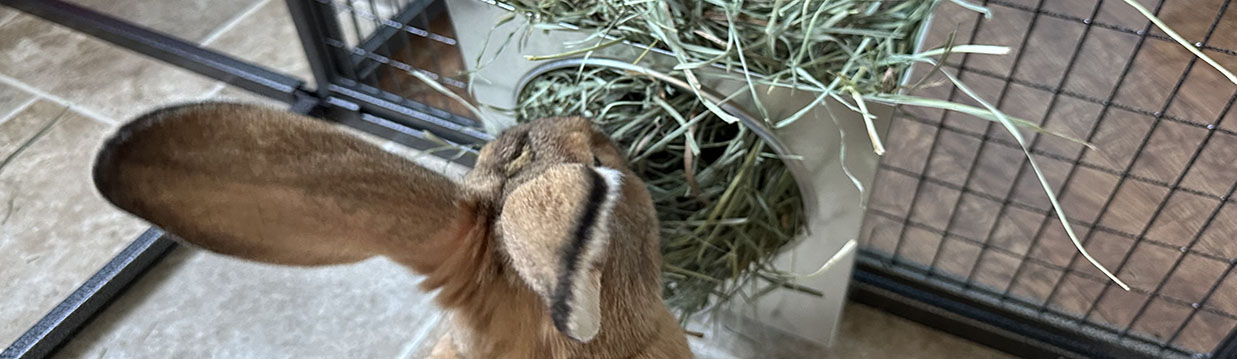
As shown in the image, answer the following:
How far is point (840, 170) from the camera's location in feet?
3.16

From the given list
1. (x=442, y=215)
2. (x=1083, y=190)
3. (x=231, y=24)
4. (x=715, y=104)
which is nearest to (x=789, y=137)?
(x=715, y=104)

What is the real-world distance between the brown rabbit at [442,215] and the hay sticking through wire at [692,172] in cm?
17

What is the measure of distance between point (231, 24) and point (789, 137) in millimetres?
1206

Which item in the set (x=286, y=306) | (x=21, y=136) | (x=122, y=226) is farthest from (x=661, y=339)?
(x=21, y=136)

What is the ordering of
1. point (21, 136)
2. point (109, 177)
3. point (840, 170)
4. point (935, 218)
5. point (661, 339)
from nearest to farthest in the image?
point (109, 177), point (661, 339), point (840, 170), point (935, 218), point (21, 136)

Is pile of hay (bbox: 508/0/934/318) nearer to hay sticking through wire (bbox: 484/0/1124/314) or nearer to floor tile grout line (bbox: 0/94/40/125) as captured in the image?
hay sticking through wire (bbox: 484/0/1124/314)

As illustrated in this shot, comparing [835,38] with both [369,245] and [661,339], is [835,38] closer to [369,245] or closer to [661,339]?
[661,339]

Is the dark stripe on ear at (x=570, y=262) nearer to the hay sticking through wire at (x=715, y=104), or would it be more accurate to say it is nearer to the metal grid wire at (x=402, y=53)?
the hay sticking through wire at (x=715, y=104)

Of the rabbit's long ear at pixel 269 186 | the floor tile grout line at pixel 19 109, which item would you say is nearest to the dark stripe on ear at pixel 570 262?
the rabbit's long ear at pixel 269 186

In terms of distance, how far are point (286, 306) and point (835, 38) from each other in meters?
0.79

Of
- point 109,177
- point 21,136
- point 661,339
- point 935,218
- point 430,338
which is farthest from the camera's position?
point 21,136

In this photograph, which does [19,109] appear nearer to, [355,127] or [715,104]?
[355,127]

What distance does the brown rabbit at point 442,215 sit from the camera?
0.62 meters

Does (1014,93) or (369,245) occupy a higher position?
(369,245)
